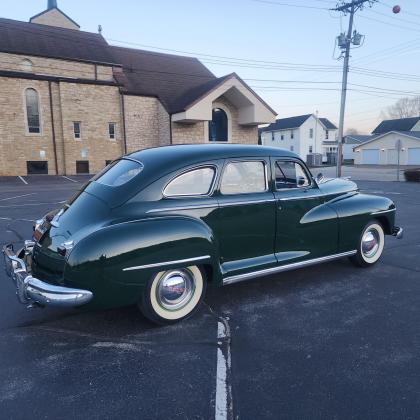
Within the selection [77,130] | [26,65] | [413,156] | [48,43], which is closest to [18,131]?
[77,130]

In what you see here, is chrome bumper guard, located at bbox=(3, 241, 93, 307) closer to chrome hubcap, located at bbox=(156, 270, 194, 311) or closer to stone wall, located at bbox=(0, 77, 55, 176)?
chrome hubcap, located at bbox=(156, 270, 194, 311)

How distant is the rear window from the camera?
150 inches

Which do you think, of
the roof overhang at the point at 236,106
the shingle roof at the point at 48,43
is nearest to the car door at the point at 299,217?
the roof overhang at the point at 236,106

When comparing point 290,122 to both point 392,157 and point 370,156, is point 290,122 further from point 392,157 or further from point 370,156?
point 392,157

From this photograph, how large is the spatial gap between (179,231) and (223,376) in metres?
1.34

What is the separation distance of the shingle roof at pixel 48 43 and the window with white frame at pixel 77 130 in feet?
16.0

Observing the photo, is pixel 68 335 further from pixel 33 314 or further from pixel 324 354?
pixel 324 354

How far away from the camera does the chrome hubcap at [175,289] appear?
3.52 meters

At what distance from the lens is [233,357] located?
120 inches

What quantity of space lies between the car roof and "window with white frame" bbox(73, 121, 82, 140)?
2384cm

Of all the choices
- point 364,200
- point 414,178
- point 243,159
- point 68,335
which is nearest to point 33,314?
point 68,335

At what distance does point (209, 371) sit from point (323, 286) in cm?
235

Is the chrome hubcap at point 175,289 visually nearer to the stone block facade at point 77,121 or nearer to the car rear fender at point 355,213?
the car rear fender at point 355,213

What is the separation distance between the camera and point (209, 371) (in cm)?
284
